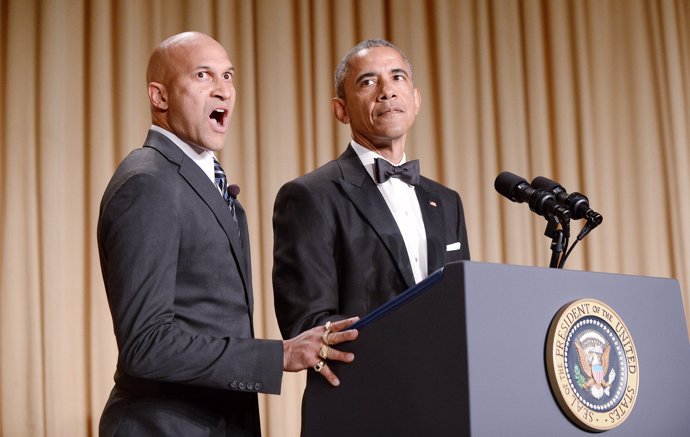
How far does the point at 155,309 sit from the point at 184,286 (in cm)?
12

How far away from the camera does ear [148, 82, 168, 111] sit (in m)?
1.87

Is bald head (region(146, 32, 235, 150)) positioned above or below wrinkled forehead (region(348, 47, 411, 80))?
below

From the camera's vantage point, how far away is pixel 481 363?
1.32 meters

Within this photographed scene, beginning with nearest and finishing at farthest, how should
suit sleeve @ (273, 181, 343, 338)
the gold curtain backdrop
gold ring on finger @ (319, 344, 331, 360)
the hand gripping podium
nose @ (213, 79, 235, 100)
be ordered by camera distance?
the hand gripping podium → gold ring on finger @ (319, 344, 331, 360) → nose @ (213, 79, 235, 100) → suit sleeve @ (273, 181, 343, 338) → the gold curtain backdrop

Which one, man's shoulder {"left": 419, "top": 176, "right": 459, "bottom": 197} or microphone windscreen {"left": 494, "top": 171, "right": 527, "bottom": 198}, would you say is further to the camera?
man's shoulder {"left": 419, "top": 176, "right": 459, "bottom": 197}

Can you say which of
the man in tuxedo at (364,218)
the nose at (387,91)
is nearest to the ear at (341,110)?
the man in tuxedo at (364,218)

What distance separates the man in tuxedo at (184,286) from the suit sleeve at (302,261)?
21cm

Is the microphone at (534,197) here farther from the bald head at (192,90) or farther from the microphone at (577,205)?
the bald head at (192,90)

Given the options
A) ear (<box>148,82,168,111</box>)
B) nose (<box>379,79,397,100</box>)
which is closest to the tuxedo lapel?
nose (<box>379,79,397,100</box>)

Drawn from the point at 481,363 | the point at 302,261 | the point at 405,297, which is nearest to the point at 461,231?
the point at 302,261

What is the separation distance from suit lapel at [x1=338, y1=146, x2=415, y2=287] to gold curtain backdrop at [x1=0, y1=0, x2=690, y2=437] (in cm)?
181

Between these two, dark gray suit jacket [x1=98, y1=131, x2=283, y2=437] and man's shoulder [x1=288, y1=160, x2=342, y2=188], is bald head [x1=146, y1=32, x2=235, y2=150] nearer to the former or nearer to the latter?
dark gray suit jacket [x1=98, y1=131, x2=283, y2=437]

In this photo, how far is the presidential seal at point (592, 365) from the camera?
54.6 inches

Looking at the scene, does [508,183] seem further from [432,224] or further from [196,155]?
[196,155]
